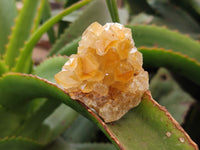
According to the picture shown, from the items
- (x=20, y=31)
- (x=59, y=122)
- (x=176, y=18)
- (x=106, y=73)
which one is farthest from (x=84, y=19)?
(x=176, y=18)

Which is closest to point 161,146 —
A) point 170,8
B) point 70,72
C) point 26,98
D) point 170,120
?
point 170,120

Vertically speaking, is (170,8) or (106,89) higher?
(106,89)

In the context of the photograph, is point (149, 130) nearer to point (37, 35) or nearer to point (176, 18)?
point (37, 35)

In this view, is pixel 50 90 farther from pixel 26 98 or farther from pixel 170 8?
pixel 170 8

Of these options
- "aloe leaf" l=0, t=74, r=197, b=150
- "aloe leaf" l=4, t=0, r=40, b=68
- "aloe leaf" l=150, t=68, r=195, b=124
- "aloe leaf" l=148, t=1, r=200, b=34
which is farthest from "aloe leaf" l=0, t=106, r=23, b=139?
"aloe leaf" l=148, t=1, r=200, b=34

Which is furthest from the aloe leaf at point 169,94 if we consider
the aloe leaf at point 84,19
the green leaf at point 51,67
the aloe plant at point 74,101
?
the green leaf at point 51,67

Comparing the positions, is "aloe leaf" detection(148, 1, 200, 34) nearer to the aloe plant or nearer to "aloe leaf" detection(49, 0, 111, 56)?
the aloe plant
